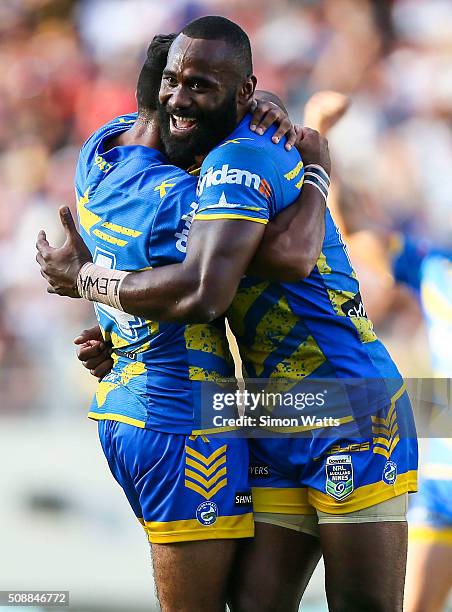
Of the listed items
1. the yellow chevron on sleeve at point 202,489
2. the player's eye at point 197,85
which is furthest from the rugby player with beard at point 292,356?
the yellow chevron on sleeve at point 202,489

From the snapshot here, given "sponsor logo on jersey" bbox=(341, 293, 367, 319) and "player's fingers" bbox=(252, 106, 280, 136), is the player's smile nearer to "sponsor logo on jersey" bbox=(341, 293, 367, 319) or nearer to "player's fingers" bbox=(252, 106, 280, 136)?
"player's fingers" bbox=(252, 106, 280, 136)

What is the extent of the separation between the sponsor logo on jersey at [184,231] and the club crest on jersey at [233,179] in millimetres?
73

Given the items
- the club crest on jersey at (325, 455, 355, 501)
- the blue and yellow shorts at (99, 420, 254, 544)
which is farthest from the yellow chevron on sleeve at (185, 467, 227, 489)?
the club crest on jersey at (325, 455, 355, 501)

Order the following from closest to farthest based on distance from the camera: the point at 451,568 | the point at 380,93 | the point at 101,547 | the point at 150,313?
the point at 150,313, the point at 451,568, the point at 101,547, the point at 380,93

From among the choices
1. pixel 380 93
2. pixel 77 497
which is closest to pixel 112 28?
pixel 380 93

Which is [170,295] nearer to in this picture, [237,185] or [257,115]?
[237,185]

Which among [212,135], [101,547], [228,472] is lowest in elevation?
[101,547]

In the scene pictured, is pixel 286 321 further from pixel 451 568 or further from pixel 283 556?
pixel 451 568

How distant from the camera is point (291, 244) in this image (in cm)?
244

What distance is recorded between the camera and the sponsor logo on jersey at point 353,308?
2738mm

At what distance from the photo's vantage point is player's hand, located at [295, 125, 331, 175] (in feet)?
8.87

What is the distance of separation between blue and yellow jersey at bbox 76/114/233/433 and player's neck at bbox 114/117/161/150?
5cm

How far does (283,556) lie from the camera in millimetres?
2770

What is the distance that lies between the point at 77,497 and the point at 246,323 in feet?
8.81
